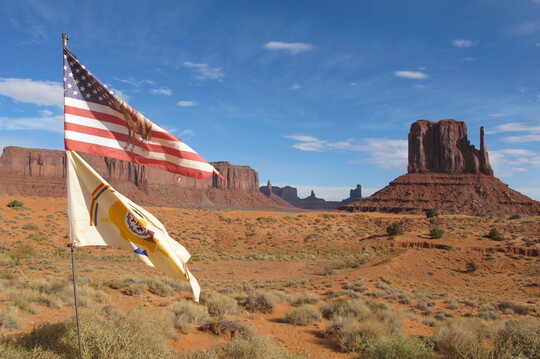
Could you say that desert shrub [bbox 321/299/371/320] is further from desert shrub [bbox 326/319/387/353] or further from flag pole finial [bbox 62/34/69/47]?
flag pole finial [bbox 62/34/69/47]

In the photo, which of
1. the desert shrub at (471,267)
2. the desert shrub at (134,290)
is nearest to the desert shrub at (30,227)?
the desert shrub at (134,290)

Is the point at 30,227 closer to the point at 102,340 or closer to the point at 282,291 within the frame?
the point at 282,291

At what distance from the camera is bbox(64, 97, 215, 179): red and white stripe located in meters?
5.51

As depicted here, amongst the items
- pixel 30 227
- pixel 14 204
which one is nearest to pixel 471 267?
pixel 30 227

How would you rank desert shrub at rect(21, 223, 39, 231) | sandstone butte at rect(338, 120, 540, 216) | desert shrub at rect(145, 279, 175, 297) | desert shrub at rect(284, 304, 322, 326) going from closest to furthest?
desert shrub at rect(284, 304, 322, 326), desert shrub at rect(145, 279, 175, 297), desert shrub at rect(21, 223, 39, 231), sandstone butte at rect(338, 120, 540, 216)

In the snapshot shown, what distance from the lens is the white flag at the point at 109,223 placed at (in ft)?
17.4

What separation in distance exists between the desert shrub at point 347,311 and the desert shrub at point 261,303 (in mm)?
1740

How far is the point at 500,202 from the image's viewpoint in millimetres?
78750

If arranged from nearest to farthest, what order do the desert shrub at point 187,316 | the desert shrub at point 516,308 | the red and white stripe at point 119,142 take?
1. the red and white stripe at point 119,142
2. the desert shrub at point 187,316
3. the desert shrub at point 516,308

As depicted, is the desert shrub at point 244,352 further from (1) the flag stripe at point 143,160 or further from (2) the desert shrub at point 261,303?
(2) the desert shrub at point 261,303

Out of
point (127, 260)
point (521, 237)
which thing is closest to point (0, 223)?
point (127, 260)

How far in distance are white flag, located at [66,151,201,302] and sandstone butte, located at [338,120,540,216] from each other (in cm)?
7798

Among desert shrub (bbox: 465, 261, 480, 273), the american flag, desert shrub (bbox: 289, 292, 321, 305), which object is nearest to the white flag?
the american flag

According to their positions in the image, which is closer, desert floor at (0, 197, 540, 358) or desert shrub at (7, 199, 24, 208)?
desert floor at (0, 197, 540, 358)
